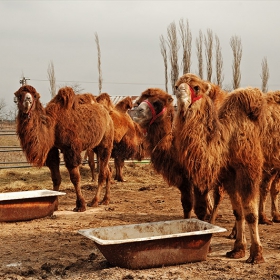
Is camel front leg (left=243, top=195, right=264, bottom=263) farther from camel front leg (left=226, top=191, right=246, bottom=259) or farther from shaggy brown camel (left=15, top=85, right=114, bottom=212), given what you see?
shaggy brown camel (left=15, top=85, right=114, bottom=212)

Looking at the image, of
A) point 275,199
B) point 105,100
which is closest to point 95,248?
point 275,199

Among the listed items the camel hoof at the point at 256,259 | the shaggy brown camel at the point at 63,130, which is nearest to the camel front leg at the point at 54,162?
the shaggy brown camel at the point at 63,130

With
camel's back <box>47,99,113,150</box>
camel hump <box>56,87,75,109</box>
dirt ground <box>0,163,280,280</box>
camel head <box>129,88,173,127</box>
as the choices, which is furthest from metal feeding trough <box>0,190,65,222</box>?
camel head <box>129,88,173,127</box>

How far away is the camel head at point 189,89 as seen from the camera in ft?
17.5

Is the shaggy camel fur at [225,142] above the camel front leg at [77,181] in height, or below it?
above

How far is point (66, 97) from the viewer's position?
9.40 m

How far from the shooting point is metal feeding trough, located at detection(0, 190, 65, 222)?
8.26 metres

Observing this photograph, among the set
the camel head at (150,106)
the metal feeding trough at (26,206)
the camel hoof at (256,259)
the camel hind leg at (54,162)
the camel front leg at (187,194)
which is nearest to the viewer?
the camel hoof at (256,259)

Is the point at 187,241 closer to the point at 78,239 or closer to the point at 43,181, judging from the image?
the point at 78,239

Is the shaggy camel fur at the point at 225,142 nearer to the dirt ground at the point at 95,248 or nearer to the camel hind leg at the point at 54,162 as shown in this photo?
the dirt ground at the point at 95,248

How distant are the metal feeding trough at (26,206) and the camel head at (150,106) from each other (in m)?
2.98

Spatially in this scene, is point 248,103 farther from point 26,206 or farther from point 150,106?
point 26,206

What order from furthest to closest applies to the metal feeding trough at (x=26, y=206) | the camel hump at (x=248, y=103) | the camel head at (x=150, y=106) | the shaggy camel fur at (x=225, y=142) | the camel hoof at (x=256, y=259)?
the metal feeding trough at (x=26, y=206)
the camel head at (x=150, y=106)
the camel hump at (x=248, y=103)
the camel hoof at (x=256, y=259)
the shaggy camel fur at (x=225, y=142)

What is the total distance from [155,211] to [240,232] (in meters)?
3.70
